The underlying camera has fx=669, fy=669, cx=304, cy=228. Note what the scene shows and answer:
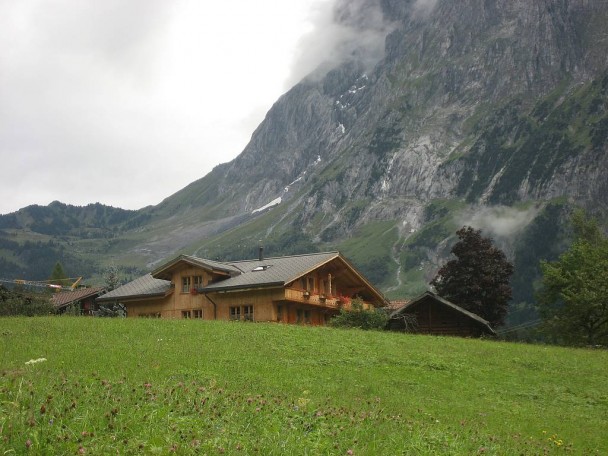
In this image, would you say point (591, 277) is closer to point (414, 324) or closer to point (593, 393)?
point (414, 324)

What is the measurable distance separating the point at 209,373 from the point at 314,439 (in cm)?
933

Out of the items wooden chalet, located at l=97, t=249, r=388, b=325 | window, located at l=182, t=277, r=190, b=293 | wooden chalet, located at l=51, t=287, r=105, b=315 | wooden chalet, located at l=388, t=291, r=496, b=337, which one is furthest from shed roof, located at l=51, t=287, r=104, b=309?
wooden chalet, located at l=388, t=291, r=496, b=337

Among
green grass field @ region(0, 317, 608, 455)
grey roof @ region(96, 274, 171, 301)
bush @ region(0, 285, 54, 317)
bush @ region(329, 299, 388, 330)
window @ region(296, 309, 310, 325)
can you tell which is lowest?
green grass field @ region(0, 317, 608, 455)

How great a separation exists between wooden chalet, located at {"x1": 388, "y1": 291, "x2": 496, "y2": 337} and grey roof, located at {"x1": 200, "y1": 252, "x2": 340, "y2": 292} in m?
8.07

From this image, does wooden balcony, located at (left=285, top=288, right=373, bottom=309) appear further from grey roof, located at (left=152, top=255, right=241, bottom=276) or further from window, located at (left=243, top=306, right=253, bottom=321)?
grey roof, located at (left=152, top=255, right=241, bottom=276)

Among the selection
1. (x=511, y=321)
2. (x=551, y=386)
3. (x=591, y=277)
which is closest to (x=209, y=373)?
(x=551, y=386)

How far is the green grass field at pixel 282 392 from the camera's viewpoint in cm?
1171

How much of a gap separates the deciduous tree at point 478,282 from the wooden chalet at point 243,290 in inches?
412

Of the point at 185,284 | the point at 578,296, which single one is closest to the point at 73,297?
the point at 185,284

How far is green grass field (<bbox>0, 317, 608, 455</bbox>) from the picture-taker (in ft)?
38.4

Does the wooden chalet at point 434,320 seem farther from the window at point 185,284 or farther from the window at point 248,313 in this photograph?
the window at point 185,284

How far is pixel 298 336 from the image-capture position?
111 feet

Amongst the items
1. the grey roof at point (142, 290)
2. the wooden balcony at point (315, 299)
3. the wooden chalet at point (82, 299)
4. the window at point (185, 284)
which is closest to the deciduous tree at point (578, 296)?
the wooden balcony at point (315, 299)

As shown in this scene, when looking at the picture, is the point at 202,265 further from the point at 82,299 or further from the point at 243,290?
the point at 82,299
